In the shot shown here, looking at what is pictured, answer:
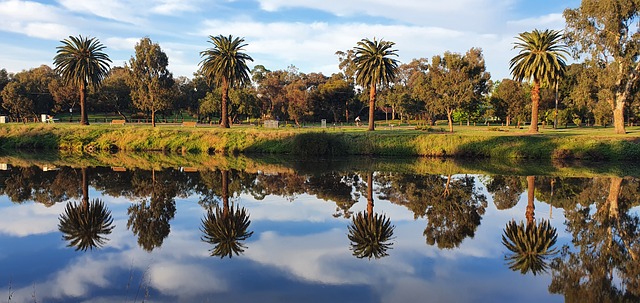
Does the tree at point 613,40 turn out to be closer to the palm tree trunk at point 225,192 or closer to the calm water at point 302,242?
the calm water at point 302,242

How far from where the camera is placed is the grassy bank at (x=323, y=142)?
41.6 meters

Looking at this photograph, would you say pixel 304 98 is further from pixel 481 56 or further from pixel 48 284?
pixel 48 284

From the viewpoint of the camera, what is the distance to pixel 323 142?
43812 mm

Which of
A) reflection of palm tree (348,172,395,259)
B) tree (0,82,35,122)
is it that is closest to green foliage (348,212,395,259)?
reflection of palm tree (348,172,395,259)

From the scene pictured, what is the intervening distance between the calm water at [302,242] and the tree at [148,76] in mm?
41744

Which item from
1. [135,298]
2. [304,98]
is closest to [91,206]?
[135,298]

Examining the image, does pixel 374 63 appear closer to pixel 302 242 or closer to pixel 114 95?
pixel 302 242

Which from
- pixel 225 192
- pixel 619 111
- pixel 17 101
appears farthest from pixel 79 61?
pixel 619 111

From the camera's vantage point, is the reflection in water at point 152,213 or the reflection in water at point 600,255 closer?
the reflection in water at point 600,255

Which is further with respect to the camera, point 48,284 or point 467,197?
point 467,197

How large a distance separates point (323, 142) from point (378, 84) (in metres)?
18.2

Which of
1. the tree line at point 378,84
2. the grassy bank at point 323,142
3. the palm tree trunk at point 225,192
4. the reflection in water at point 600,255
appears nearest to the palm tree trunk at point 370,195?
the palm tree trunk at point 225,192

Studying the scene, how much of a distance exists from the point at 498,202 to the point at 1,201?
21.6 metres

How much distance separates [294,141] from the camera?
44625mm
